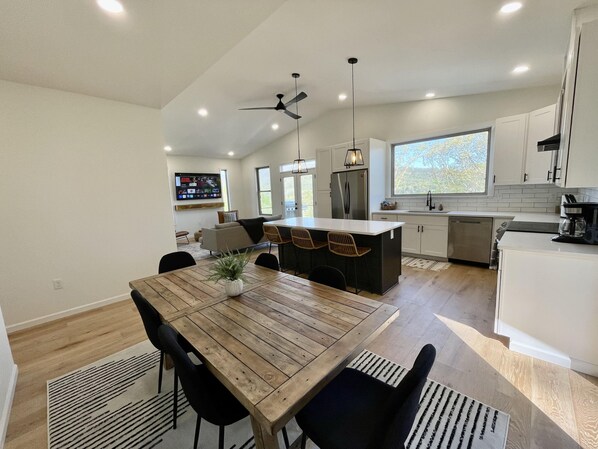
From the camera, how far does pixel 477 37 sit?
262 cm

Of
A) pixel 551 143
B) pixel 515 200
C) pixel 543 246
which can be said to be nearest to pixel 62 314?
pixel 543 246

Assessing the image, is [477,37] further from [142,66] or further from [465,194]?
[142,66]

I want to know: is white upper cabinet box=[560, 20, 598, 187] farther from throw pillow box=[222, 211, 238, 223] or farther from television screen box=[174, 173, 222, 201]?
television screen box=[174, 173, 222, 201]

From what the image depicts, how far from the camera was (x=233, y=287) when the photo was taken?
1.76 metres

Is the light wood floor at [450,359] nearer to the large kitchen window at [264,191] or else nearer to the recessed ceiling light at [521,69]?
the recessed ceiling light at [521,69]

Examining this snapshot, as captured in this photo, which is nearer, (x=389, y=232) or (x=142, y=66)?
(x=142, y=66)

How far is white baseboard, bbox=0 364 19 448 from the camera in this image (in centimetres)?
157

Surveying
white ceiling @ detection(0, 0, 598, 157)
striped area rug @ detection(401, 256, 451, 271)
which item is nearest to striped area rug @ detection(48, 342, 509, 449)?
striped area rug @ detection(401, 256, 451, 271)

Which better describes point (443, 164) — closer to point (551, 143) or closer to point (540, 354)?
point (551, 143)

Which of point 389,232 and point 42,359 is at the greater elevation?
point 389,232

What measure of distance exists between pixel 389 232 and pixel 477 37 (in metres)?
2.23

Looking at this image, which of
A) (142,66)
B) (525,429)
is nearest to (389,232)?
(525,429)

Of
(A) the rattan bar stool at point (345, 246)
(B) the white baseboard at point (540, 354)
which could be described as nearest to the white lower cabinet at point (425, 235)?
(A) the rattan bar stool at point (345, 246)

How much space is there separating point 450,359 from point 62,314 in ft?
13.8
